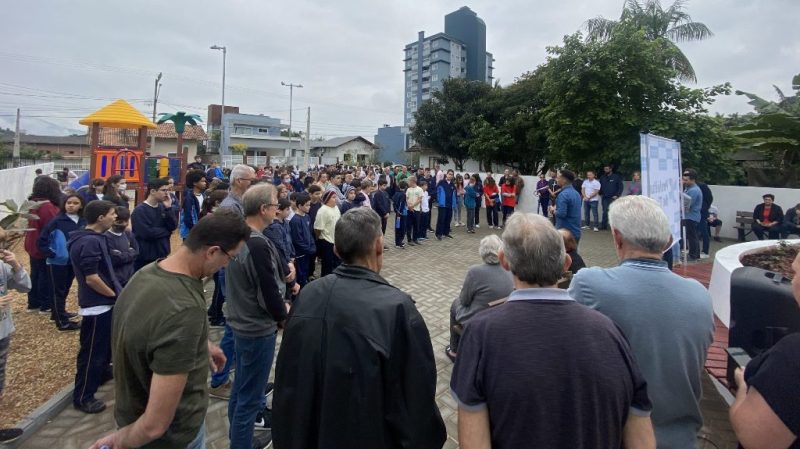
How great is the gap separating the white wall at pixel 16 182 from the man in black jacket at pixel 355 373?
1336 centimetres

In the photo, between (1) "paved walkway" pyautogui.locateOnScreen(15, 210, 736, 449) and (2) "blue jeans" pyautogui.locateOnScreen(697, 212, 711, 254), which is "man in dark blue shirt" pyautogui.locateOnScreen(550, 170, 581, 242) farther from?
(2) "blue jeans" pyautogui.locateOnScreen(697, 212, 711, 254)

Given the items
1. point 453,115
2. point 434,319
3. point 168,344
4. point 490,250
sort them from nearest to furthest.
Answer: point 168,344 → point 490,250 → point 434,319 → point 453,115

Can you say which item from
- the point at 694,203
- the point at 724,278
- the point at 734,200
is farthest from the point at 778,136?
the point at 724,278

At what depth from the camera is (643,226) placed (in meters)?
1.89

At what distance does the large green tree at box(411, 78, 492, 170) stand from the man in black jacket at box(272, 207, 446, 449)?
75.9ft

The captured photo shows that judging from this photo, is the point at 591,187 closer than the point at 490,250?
No

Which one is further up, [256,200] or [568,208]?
[568,208]

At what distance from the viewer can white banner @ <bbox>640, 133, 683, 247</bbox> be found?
4918 mm

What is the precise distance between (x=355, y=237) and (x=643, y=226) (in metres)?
1.34

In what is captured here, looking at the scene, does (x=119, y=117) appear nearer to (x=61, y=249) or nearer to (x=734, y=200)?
(x=61, y=249)

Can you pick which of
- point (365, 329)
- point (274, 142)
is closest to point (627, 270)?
point (365, 329)

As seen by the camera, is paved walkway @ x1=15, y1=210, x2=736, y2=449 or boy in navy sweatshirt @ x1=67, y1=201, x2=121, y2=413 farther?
boy in navy sweatshirt @ x1=67, y1=201, x2=121, y2=413

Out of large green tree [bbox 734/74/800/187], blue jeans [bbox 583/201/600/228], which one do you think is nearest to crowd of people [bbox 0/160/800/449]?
blue jeans [bbox 583/201/600/228]

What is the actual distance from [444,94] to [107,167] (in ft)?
65.6
